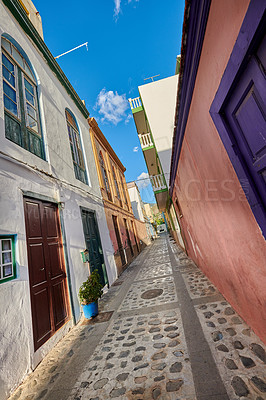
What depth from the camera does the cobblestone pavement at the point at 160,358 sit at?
196 centimetres

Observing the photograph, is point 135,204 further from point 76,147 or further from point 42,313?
point 42,313

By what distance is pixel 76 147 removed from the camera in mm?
7520

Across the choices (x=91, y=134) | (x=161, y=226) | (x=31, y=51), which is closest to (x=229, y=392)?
(x=31, y=51)

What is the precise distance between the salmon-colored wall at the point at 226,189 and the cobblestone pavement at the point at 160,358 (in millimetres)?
429

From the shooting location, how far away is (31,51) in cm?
549

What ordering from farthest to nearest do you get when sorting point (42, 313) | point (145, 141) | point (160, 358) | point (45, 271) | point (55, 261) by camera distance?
point (145, 141), point (55, 261), point (45, 271), point (42, 313), point (160, 358)

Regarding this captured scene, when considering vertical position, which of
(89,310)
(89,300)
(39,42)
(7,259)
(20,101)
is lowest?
(89,310)

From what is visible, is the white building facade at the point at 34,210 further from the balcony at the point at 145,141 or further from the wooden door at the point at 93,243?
the balcony at the point at 145,141

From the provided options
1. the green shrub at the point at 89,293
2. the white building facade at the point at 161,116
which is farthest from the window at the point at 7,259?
the white building facade at the point at 161,116

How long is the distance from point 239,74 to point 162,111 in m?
9.84

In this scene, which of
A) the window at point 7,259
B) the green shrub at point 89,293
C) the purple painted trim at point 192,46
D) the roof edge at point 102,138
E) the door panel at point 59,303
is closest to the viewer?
the purple painted trim at point 192,46

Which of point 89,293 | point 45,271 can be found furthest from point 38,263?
point 89,293

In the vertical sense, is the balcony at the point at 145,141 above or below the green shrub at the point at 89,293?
above

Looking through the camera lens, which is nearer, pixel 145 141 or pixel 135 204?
pixel 145 141
